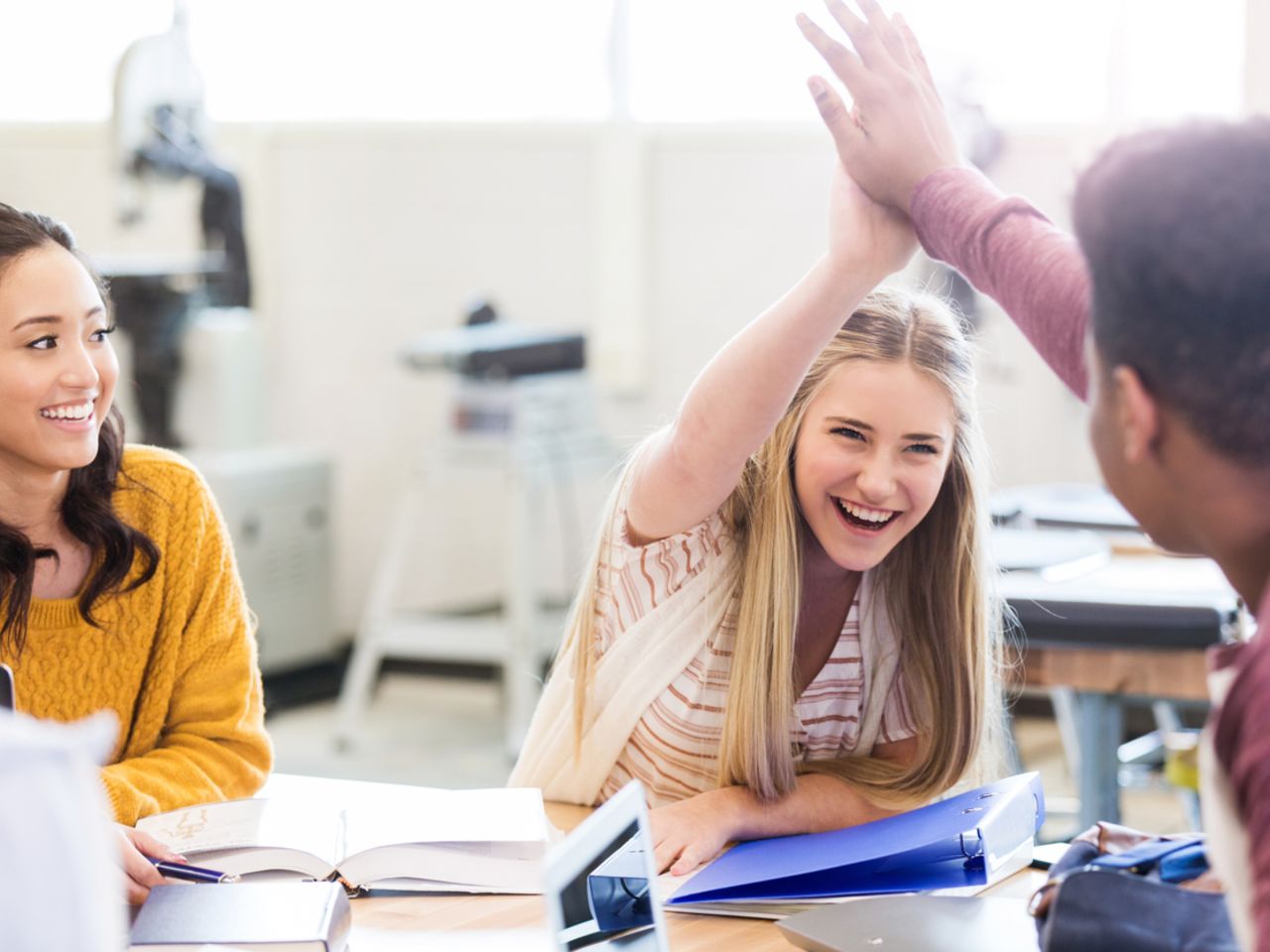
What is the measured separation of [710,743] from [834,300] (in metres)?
0.47

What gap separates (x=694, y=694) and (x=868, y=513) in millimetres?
237

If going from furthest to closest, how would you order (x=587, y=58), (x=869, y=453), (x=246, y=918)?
(x=587, y=58) < (x=869, y=453) < (x=246, y=918)

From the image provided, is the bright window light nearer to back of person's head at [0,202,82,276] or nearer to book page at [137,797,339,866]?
back of person's head at [0,202,82,276]

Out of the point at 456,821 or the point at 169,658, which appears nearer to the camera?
the point at 456,821

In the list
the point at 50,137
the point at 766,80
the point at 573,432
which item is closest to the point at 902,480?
the point at 573,432

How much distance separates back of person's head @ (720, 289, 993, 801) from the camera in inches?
58.2

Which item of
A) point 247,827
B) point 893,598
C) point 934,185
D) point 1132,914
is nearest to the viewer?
point 1132,914

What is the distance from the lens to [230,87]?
193 inches

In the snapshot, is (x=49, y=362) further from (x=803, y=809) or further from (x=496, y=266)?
(x=496, y=266)

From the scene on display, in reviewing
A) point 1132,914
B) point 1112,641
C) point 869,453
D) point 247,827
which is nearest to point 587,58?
point 1112,641

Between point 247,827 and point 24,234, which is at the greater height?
point 24,234

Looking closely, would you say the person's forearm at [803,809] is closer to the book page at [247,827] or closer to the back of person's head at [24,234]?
the book page at [247,827]

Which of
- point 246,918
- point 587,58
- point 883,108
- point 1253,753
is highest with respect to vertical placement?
point 587,58

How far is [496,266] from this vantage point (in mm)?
4562
